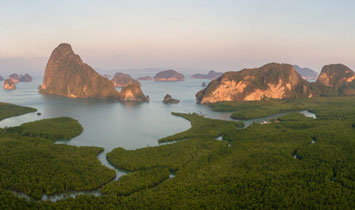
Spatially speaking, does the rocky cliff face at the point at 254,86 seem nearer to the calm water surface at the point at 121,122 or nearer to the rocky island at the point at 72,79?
the calm water surface at the point at 121,122

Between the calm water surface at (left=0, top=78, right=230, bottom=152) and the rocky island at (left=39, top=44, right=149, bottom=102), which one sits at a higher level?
the rocky island at (left=39, top=44, right=149, bottom=102)

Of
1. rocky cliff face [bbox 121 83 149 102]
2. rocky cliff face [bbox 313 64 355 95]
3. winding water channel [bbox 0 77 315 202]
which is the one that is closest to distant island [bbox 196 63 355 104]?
rocky cliff face [bbox 313 64 355 95]

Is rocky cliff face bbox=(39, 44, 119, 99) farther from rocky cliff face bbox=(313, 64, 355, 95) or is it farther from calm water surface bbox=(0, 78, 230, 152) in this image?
rocky cliff face bbox=(313, 64, 355, 95)

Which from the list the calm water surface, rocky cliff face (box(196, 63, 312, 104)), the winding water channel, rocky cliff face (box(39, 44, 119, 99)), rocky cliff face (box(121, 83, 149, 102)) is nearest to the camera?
the winding water channel

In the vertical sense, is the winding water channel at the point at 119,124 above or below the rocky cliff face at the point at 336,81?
below

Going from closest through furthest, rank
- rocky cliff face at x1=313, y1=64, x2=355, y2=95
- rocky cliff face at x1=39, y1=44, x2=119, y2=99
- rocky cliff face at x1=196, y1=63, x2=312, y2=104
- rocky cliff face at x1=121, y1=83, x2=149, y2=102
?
rocky cliff face at x1=196, y1=63, x2=312, y2=104
rocky cliff face at x1=121, y1=83, x2=149, y2=102
rocky cliff face at x1=39, y1=44, x2=119, y2=99
rocky cliff face at x1=313, y1=64, x2=355, y2=95

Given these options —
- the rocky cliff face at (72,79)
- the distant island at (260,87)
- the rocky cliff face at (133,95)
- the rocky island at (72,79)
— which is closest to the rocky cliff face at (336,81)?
the distant island at (260,87)

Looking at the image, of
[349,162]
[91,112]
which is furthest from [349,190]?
[91,112]
